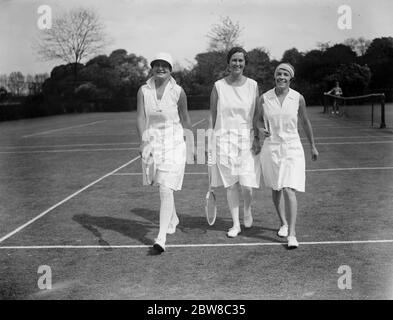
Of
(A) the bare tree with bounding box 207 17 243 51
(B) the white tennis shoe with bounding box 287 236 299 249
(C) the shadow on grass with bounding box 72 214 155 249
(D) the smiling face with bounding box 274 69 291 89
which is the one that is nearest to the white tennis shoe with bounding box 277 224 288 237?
(B) the white tennis shoe with bounding box 287 236 299 249

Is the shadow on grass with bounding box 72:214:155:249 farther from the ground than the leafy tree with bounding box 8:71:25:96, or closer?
closer

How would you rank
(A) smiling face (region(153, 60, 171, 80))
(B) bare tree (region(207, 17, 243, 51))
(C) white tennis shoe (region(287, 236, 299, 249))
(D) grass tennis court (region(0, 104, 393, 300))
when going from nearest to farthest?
(D) grass tennis court (region(0, 104, 393, 300)) → (C) white tennis shoe (region(287, 236, 299, 249)) → (A) smiling face (region(153, 60, 171, 80)) → (B) bare tree (region(207, 17, 243, 51))

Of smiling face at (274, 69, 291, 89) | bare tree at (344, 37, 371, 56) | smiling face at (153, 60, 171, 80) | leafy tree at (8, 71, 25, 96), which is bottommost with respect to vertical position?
smiling face at (274, 69, 291, 89)

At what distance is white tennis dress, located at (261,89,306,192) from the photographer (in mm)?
5988

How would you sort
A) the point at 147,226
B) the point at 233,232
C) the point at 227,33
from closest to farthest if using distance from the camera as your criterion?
1. the point at 233,232
2. the point at 147,226
3. the point at 227,33

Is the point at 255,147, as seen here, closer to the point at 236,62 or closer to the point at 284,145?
the point at 284,145

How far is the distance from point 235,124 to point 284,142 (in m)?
0.62

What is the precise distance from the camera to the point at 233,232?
6359 millimetres

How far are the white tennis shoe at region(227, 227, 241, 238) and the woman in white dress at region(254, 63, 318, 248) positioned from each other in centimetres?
67

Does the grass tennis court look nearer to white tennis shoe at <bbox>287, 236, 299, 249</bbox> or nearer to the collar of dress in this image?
white tennis shoe at <bbox>287, 236, 299, 249</bbox>

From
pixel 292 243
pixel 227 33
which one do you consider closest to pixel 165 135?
pixel 292 243

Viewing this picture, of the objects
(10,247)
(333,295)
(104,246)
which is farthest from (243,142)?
(10,247)

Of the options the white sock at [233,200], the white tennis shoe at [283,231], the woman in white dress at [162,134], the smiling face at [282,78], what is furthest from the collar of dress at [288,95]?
the white tennis shoe at [283,231]
